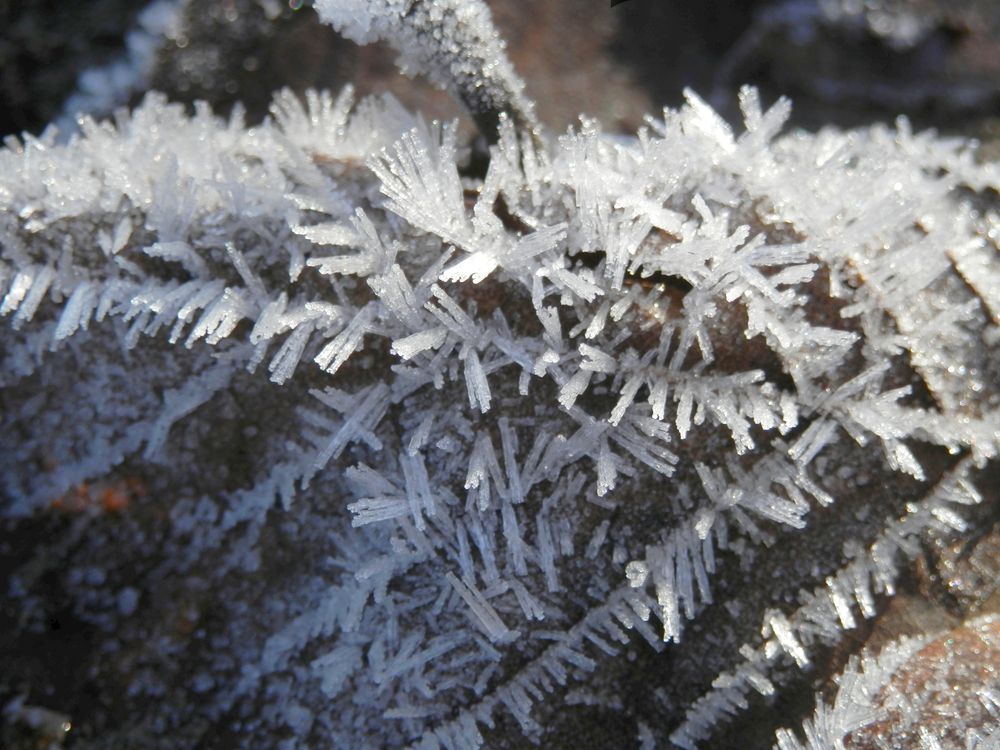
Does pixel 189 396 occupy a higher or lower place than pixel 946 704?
higher

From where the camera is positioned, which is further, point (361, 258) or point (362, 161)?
point (362, 161)

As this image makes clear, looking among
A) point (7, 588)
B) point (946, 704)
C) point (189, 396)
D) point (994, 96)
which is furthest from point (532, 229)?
point (994, 96)

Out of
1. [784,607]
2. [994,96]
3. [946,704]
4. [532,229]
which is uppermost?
[994,96]

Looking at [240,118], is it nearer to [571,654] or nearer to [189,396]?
[189,396]

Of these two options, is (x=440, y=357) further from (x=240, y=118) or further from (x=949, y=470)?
(x=949, y=470)

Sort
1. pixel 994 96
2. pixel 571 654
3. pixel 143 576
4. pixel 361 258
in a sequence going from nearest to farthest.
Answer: pixel 361 258, pixel 571 654, pixel 143 576, pixel 994 96

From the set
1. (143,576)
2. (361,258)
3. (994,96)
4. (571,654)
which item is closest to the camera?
(361,258)

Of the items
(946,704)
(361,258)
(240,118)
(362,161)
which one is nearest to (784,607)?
(946,704)
